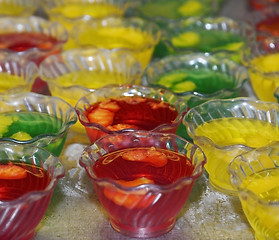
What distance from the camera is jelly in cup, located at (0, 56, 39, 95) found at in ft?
5.74

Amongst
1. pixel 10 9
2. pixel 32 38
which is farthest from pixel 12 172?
pixel 10 9

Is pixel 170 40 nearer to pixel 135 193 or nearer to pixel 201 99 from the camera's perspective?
pixel 201 99

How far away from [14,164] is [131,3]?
119 centimetres

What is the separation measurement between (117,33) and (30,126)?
73 cm

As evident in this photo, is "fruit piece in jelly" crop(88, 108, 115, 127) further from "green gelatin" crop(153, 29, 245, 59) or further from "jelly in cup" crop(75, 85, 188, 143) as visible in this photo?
"green gelatin" crop(153, 29, 245, 59)

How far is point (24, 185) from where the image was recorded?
4.12 ft

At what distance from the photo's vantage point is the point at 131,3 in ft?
7.72

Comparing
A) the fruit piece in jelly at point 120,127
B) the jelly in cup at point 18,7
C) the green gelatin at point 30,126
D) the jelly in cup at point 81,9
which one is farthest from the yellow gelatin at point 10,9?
the fruit piece in jelly at point 120,127

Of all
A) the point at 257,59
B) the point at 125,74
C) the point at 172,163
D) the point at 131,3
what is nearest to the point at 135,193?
the point at 172,163

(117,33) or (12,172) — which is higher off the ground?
(12,172)

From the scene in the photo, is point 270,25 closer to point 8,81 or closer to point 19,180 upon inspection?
point 8,81

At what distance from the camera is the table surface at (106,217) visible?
1280mm

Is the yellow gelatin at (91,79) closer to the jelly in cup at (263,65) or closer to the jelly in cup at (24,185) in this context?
the jelly in cup at (263,65)

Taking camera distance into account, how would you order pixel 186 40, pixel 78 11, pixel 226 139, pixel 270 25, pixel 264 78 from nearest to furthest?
pixel 226 139 < pixel 264 78 < pixel 186 40 < pixel 270 25 < pixel 78 11
